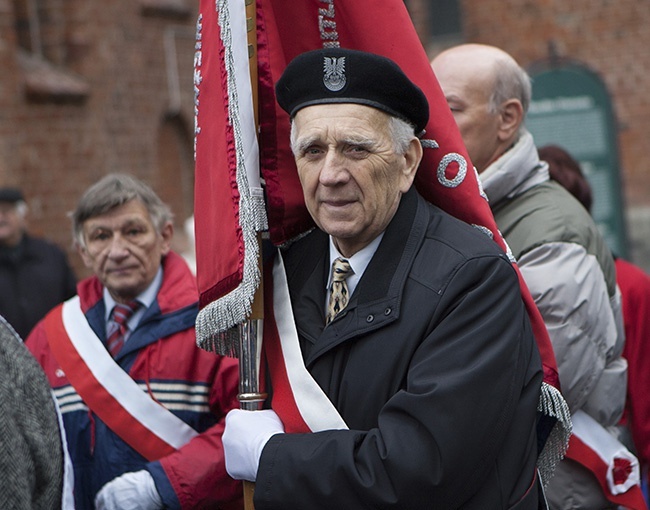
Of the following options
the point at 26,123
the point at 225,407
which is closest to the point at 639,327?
the point at 225,407

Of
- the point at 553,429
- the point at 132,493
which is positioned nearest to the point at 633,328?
the point at 553,429

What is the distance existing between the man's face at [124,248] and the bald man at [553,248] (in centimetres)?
112

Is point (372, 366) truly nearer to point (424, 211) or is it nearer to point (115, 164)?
point (424, 211)

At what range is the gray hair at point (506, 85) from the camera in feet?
11.7

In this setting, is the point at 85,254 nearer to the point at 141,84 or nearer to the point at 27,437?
the point at 27,437

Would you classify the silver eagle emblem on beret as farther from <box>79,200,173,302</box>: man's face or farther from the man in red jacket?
<box>79,200,173,302</box>: man's face

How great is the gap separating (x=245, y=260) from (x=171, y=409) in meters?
0.86

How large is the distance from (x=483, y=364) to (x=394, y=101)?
65cm

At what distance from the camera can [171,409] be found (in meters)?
3.50

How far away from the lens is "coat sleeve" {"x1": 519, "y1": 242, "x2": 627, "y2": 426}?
320cm

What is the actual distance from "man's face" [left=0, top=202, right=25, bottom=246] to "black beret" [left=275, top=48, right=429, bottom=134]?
488cm

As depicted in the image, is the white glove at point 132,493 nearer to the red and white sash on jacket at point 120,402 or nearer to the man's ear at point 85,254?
the red and white sash on jacket at point 120,402

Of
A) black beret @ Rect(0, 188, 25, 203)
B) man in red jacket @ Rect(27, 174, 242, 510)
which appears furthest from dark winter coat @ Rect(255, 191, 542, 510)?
black beret @ Rect(0, 188, 25, 203)

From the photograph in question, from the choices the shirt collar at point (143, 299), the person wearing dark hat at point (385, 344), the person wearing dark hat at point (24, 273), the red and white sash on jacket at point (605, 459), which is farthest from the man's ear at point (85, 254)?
the person wearing dark hat at point (24, 273)
